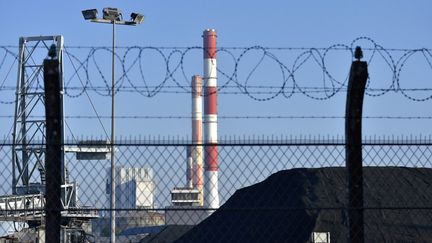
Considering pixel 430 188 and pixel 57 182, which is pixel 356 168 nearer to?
pixel 57 182

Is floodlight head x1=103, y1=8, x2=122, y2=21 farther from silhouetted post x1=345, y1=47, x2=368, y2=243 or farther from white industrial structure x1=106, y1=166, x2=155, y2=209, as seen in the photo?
silhouetted post x1=345, y1=47, x2=368, y2=243

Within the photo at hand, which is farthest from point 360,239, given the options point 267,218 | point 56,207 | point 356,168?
point 267,218

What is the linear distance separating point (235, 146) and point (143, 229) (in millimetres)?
37736

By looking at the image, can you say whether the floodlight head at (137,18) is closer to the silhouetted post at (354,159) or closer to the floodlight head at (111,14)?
the floodlight head at (111,14)

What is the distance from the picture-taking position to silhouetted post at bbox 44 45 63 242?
6.62m

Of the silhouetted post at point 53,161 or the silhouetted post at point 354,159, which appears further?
the silhouetted post at point 354,159

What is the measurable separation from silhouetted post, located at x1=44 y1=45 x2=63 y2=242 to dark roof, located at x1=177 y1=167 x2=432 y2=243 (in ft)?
51.6

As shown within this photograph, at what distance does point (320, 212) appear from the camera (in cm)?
2733

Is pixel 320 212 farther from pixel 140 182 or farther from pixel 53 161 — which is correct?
pixel 53 161

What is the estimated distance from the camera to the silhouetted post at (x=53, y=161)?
662 cm

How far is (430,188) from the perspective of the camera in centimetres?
3009

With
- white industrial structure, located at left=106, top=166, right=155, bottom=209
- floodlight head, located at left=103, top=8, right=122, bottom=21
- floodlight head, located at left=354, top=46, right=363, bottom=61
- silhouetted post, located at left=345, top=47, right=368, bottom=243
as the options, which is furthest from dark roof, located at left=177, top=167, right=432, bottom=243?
floodlight head, located at left=354, top=46, right=363, bottom=61

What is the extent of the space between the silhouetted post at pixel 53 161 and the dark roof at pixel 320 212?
51.6 feet

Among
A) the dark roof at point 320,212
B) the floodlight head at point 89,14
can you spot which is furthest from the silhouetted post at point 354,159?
the floodlight head at point 89,14
